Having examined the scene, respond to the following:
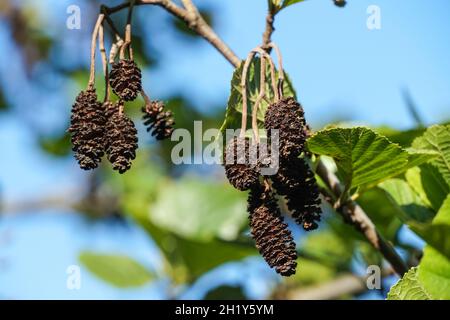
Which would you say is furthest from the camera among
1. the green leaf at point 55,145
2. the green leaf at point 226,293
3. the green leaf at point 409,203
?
the green leaf at point 55,145

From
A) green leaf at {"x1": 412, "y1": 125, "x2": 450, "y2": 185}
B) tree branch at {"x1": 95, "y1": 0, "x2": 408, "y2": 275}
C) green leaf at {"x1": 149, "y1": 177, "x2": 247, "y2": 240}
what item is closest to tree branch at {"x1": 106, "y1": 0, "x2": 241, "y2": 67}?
tree branch at {"x1": 95, "y1": 0, "x2": 408, "y2": 275}

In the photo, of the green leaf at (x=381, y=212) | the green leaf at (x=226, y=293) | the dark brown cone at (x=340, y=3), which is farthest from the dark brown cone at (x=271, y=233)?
the green leaf at (x=226, y=293)

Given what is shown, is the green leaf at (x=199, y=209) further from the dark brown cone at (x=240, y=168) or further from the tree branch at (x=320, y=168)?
the dark brown cone at (x=240, y=168)

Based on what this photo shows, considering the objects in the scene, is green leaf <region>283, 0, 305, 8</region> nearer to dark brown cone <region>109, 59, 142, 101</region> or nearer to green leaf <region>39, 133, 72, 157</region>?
dark brown cone <region>109, 59, 142, 101</region>

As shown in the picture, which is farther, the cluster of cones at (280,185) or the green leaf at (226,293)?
the green leaf at (226,293)

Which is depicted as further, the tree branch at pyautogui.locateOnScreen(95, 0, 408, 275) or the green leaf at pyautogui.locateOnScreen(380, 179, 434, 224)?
the green leaf at pyautogui.locateOnScreen(380, 179, 434, 224)

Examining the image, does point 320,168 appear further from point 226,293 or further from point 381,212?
point 226,293

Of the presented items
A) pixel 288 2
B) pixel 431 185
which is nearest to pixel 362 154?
pixel 431 185
